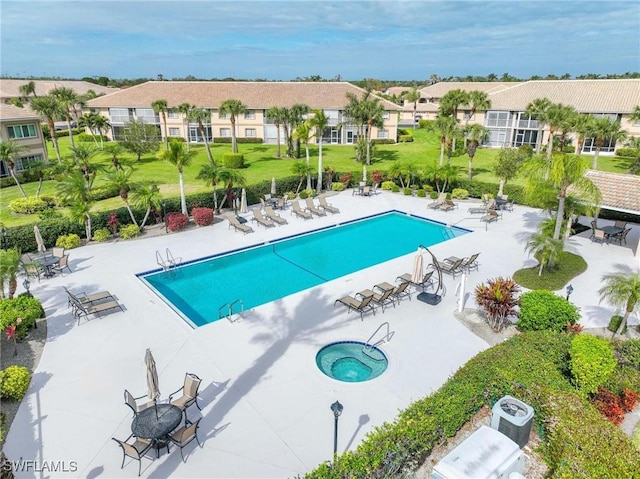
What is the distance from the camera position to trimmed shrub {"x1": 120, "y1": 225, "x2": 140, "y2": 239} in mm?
21406

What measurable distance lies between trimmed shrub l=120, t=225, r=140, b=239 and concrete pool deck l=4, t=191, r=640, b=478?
274cm

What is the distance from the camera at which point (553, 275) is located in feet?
56.3

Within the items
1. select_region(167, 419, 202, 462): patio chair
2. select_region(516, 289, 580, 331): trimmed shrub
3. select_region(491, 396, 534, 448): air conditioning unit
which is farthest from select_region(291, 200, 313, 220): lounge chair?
select_region(491, 396, 534, 448): air conditioning unit

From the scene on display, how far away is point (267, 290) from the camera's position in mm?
16906

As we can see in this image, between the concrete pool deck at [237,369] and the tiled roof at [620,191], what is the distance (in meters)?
2.42

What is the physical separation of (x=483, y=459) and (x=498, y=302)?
20.1 ft

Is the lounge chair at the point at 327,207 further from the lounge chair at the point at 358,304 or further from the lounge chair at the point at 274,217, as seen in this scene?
the lounge chair at the point at 358,304

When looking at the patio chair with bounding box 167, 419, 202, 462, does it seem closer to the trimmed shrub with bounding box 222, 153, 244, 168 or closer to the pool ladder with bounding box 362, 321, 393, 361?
the pool ladder with bounding box 362, 321, 393, 361

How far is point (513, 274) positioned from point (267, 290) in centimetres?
1003

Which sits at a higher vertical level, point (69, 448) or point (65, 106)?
point (65, 106)

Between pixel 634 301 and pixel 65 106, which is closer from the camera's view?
pixel 634 301

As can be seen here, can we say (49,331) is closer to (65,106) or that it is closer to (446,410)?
(446,410)

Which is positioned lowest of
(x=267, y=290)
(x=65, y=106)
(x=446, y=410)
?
(x=267, y=290)

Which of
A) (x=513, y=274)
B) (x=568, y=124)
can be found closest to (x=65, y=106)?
(x=513, y=274)
